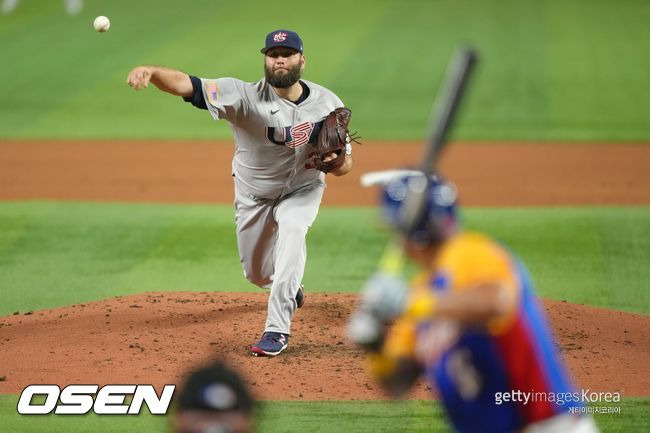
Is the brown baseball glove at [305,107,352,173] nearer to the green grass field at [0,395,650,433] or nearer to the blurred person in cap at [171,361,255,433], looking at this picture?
the green grass field at [0,395,650,433]

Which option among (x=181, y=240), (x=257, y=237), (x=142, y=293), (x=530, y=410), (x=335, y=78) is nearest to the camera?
(x=530, y=410)

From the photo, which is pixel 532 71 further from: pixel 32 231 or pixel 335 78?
pixel 32 231

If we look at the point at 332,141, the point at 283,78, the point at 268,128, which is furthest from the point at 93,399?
the point at 283,78

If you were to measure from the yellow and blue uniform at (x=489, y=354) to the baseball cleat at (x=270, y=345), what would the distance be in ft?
13.3

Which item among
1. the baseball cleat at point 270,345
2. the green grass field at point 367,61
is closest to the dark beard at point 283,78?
the baseball cleat at point 270,345

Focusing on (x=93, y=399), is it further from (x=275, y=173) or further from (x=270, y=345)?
(x=275, y=173)

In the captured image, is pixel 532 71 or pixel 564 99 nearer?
pixel 564 99

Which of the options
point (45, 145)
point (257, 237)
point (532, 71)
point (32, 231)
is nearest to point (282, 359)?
point (257, 237)

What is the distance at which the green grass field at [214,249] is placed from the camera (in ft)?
34.9

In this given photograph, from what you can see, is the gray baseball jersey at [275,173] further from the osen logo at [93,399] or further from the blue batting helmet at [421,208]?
the blue batting helmet at [421,208]

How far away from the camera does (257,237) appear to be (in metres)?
9.08

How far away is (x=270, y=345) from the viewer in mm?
8422

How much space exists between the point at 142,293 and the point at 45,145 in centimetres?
815

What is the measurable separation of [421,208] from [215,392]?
1282 millimetres
